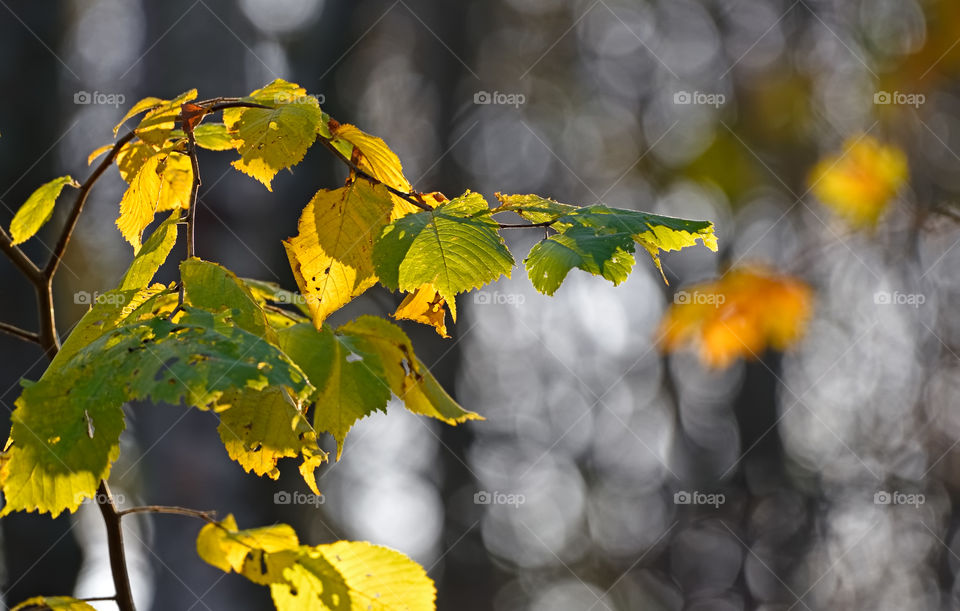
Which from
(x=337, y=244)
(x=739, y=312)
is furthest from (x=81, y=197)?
(x=739, y=312)

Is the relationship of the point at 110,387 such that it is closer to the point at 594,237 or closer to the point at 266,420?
the point at 266,420

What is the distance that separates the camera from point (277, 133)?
905mm

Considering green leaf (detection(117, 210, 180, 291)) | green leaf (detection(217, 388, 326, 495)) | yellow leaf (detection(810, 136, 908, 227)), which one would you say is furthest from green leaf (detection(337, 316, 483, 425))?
yellow leaf (detection(810, 136, 908, 227))

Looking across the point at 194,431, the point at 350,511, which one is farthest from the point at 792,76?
the point at 194,431

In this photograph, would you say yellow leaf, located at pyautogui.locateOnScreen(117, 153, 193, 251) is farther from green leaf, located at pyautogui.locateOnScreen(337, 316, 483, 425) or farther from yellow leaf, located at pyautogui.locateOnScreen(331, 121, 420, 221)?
green leaf, located at pyautogui.locateOnScreen(337, 316, 483, 425)

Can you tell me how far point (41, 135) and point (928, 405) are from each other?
6.98m

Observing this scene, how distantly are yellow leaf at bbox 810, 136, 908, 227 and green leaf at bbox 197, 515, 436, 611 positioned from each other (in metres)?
4.22

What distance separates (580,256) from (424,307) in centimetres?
30

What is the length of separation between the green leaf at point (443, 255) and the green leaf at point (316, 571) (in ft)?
1.02

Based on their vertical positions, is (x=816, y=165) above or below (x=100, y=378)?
above

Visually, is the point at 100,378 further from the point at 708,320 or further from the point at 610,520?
the point at 610,520

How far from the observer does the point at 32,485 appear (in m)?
0.77

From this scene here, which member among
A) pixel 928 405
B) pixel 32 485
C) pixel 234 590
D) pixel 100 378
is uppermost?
pixel 100 378

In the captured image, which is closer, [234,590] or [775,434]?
[234,590]
